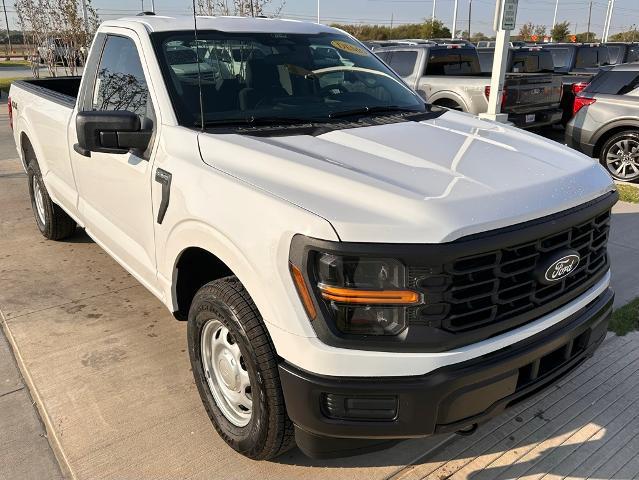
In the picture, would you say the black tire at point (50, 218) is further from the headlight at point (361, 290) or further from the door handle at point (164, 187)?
the headlight at point (361, 290)

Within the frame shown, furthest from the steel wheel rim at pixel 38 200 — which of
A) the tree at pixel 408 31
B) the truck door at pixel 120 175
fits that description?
the tree at pixel 408 31

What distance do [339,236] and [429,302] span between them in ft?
1.28

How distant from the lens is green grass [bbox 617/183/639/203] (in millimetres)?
6953

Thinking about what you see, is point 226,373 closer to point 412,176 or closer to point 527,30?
point 412,176

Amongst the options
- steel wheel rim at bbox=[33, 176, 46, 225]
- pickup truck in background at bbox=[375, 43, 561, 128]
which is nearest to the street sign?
pickup truck in background at bbox=[375, 43, 561, 128]

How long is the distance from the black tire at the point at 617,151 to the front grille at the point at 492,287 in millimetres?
6502

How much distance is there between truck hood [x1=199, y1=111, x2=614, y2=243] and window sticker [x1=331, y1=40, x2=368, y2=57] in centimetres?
111

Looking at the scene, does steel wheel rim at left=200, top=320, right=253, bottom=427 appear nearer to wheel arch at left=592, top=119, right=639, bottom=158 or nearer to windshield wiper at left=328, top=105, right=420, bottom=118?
windshield wiper at left=328, top=105, right=420, bottom=118

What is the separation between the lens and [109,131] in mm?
2857

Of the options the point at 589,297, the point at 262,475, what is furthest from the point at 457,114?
the point at 262,475

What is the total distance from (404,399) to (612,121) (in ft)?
24.7

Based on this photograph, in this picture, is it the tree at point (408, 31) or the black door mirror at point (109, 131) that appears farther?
the tree at point (408, 31)

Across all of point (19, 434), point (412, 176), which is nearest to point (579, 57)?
point (412, 176)

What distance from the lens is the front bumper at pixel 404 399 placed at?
2.05 m
